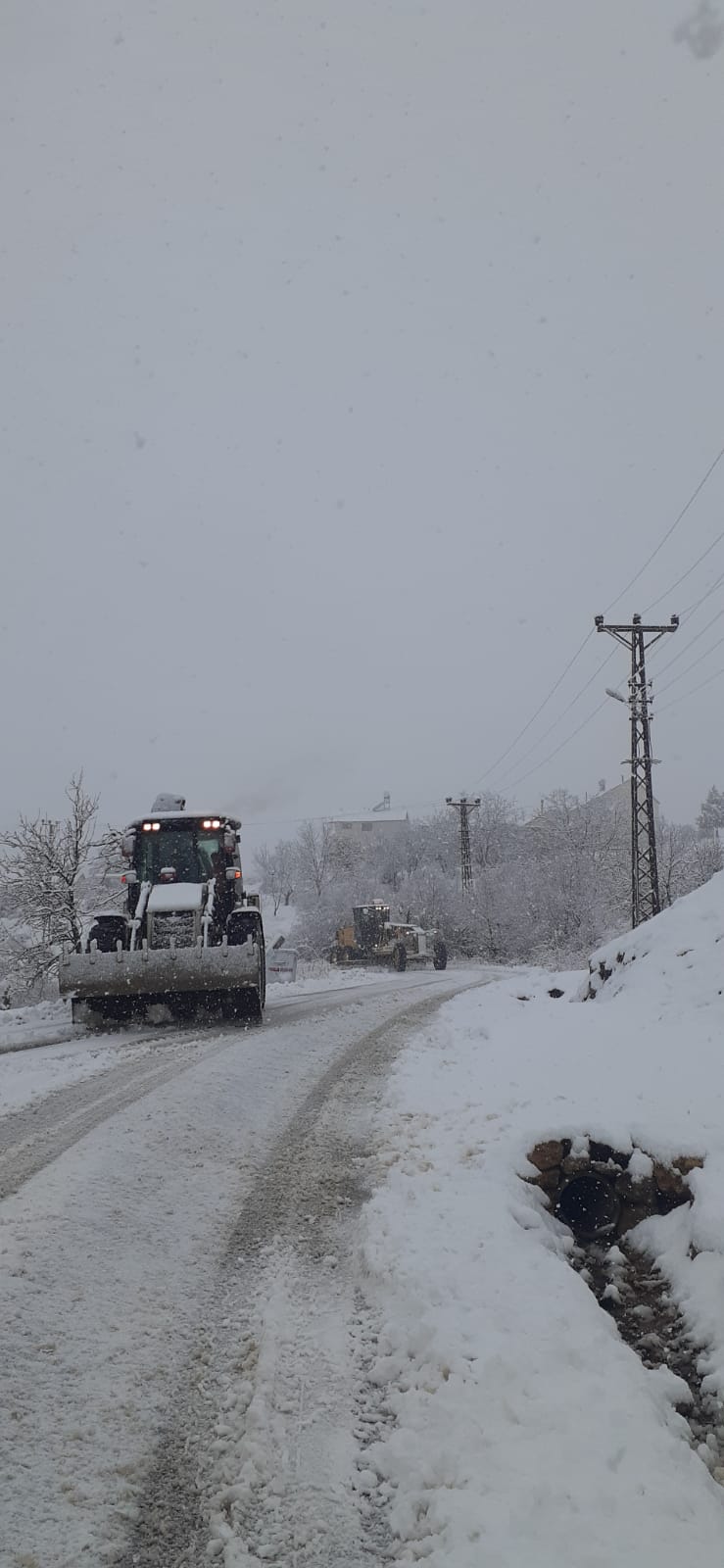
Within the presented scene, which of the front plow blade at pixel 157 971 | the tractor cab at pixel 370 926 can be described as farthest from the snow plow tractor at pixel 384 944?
the front plow blade at pixel 157 971

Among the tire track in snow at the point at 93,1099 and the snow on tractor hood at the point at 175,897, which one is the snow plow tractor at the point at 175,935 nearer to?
the snow on tractor hood at the point at 175,897

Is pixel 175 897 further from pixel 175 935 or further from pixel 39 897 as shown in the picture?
pixel 39 897

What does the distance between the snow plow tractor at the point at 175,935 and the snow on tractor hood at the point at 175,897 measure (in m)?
0.02

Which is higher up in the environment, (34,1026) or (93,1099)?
(93,1099)

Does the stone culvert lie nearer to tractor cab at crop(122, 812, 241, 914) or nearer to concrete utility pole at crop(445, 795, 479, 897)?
tractor cab at crop(122, 812, 241, 914)

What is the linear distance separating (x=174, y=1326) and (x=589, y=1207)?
9.72 ft

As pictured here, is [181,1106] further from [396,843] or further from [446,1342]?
[396,843]

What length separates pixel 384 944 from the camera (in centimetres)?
3528

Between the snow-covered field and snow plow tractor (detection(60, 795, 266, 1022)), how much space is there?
4.77 m

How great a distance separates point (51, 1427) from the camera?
274 centimetres

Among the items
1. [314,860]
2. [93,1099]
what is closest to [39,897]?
[93,1099]

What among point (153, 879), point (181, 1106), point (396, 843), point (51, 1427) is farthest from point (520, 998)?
point (396, 843)

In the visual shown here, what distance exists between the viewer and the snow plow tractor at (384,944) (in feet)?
112

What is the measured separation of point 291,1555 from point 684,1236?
3080mm
